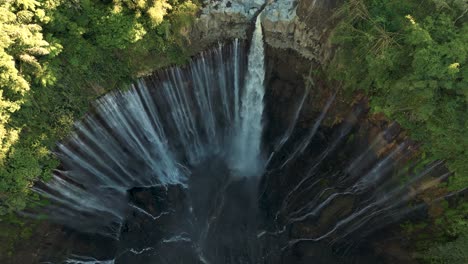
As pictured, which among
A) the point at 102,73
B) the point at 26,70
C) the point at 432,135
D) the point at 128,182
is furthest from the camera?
the point at 128,182

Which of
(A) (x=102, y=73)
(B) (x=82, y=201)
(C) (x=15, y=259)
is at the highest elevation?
(A) (x=102, y=73)

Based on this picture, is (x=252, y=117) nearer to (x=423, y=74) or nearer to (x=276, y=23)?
(x=276, y=23)

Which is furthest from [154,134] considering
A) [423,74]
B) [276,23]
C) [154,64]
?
[423,74]

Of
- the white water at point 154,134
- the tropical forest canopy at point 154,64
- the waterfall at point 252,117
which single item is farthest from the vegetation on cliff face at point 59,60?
the waterfall at point 252,117

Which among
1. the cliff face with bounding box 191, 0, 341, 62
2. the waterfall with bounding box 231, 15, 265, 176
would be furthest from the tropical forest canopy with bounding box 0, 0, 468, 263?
the waterfall with bounding box 231, 15, 265, 176

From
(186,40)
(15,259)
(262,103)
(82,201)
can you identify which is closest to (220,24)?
(186,40)

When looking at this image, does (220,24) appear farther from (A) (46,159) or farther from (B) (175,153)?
(A) (46,159)
